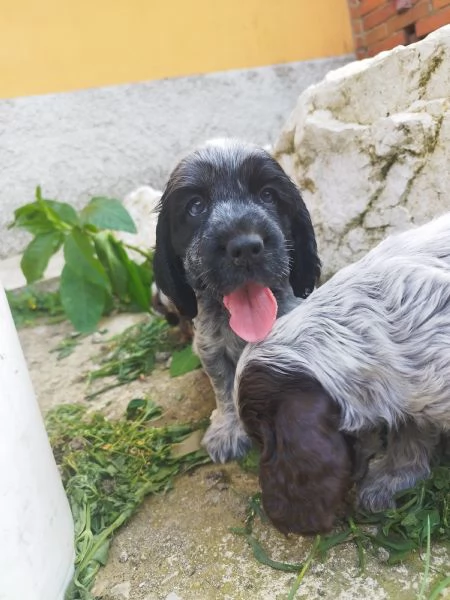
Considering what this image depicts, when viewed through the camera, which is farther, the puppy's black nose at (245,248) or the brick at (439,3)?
the brick at (439,3)

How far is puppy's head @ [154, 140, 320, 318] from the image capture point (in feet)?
7.99

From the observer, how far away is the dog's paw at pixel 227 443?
2662 mm

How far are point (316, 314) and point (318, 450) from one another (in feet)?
1.63

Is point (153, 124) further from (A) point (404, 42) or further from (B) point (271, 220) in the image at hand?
(B) point (271, 220)

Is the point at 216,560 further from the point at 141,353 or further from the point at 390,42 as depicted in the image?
the point at 390,42

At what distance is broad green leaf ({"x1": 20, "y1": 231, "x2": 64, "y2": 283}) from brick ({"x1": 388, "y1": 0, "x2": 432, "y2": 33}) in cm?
445

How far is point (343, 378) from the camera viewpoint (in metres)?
1.91

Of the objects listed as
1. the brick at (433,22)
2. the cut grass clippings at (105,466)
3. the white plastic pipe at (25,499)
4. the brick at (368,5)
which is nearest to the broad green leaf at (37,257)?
the cut grass clippings at (105,466)

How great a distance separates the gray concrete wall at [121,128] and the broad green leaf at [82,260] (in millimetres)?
1549

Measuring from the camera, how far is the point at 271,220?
2.59 metres

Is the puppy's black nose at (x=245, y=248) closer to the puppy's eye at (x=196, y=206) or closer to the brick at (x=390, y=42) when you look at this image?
the puppy's eye at (x=196, y=206)

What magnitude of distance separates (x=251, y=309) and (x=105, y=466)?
39.7 inches

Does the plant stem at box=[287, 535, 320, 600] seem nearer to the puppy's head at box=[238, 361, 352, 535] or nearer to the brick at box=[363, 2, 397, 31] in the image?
the puppy's head at box=[238, 361, 352, 535]

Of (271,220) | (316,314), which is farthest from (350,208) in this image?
(316,314)
